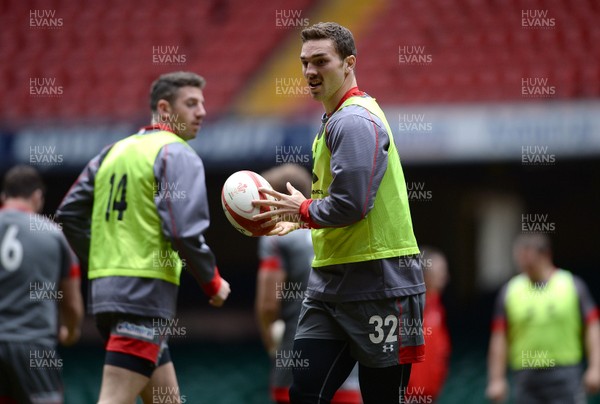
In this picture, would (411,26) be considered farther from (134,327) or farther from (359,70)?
(134,327)

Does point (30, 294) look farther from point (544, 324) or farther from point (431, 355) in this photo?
point (544, 324)

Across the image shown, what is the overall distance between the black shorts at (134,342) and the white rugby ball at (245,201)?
68cm

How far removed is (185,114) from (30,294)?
1888 millimetres

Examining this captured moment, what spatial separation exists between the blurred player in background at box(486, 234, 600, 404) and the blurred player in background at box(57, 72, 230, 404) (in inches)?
153

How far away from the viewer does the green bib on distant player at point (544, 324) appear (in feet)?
25.5

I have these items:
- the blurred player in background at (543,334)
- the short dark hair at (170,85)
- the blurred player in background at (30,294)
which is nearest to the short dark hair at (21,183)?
the blurred player in background at (30,294)

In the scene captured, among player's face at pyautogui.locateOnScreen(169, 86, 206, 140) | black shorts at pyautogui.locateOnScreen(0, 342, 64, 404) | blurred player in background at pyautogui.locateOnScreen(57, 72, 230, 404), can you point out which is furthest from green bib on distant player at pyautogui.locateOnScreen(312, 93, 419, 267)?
black shorts at pyautogui.locateOnScreen(0, 342, 64, 404)

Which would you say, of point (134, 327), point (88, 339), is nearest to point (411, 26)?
point (88, 339)

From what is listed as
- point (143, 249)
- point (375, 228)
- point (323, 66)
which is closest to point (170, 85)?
point (143, 249)

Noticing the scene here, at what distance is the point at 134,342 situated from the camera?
4.51 meters

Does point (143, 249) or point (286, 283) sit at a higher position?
point (143, 249)

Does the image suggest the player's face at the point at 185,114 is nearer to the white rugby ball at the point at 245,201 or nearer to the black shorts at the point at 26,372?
the white rugby ball at the point at 245,201

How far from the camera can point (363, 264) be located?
4.05m

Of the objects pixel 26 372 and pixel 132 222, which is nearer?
pixel 132 222
